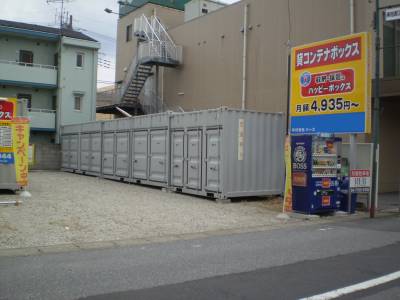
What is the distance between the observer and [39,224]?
1027 centimetres

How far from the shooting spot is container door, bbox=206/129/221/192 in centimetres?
1543

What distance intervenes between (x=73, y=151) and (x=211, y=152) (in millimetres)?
14877

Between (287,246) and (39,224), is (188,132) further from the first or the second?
(287,246)

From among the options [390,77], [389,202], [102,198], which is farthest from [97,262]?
[390,77]

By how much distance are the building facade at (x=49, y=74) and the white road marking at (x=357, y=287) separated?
28385mm

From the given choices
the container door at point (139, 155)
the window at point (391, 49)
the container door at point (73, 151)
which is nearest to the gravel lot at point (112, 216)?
the container door at point (139, 155)

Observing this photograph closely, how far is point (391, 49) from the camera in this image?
19156 millimetres

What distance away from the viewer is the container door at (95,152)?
24464 mm

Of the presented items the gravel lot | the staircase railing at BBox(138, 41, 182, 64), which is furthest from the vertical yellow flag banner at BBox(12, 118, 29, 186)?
the staircase railing at BBox(138, 41, 182, 64)

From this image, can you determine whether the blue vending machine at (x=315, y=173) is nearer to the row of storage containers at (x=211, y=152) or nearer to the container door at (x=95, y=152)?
the row of storage containers at (x=211, y=152)

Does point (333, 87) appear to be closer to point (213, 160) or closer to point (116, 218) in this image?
point (213, 160)

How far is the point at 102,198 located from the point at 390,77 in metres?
12.2

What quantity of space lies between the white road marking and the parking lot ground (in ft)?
14.3

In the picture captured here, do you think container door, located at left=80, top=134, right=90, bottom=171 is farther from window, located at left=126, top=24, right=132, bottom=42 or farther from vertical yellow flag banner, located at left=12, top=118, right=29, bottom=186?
window, located at left=126, top=24, right=132, bottom=42
